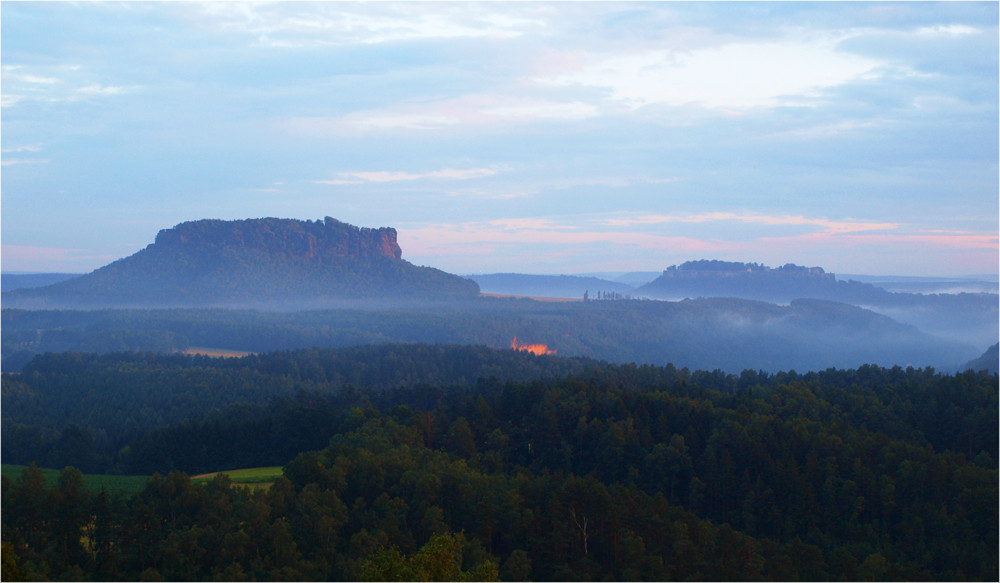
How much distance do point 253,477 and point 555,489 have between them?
25279 millimetres

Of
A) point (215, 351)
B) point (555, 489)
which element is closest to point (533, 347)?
point (215, 351)

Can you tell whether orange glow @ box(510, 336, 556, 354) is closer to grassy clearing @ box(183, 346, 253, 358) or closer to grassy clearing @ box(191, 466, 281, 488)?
grassy clearing @ box(183, 346, 253, 358)

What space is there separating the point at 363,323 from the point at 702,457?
148 meters

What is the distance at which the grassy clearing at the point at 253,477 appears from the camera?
53.1m

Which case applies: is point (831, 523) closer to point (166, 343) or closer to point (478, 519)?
point (478, 519)

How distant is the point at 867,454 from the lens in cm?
5250

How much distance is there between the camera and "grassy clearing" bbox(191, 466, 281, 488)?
174 ft

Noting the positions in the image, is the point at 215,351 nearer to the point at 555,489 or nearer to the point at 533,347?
the point at 533,347

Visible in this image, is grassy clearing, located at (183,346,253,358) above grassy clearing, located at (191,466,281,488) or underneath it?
above

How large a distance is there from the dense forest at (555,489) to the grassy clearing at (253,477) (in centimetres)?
251

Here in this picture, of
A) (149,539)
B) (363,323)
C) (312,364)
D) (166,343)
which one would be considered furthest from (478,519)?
(363,323)

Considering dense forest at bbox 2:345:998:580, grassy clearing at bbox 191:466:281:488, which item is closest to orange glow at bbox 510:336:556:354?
dense forest at bbox 2:345:998:580

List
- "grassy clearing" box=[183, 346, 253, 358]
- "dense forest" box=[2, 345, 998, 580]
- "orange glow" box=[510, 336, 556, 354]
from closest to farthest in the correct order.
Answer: "dense forest" box=[2, 345, 998, 580]
"grassy clearing" box=[183, 346, 253, 358]
"orange glow" box=[510, 336, 556, 354]

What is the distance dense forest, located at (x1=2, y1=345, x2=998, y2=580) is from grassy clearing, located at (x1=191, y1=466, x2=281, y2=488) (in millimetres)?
2514
